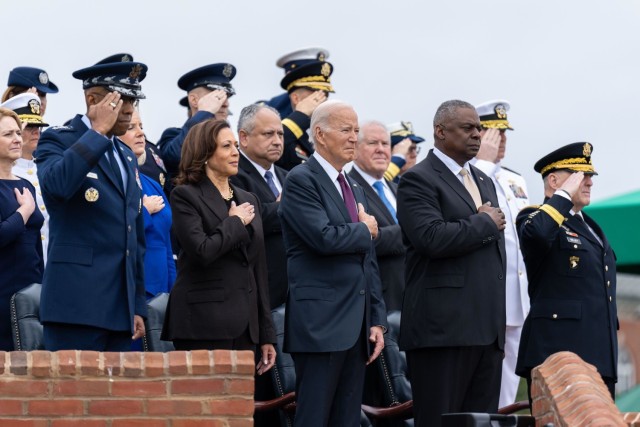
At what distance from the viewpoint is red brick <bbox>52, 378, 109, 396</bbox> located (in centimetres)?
680

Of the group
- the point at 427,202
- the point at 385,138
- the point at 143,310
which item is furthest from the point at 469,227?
the point at 385,138

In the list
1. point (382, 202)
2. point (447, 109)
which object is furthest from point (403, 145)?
point (447, 109)

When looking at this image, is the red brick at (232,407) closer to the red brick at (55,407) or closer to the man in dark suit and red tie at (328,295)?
the red brick at (55,407)

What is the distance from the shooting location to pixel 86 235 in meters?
7.69

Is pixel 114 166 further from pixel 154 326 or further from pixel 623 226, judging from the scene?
pixel 623 226

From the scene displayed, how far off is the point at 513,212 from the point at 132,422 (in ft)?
15.7

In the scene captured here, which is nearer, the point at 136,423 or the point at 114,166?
the point at 136,423

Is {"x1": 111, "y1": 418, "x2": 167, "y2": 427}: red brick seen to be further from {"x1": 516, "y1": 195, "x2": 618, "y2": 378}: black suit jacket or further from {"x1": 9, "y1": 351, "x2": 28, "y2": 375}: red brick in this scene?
{"x1": 516, "y1": 195, "x2": 618, "y2": 378}: black suit jacket

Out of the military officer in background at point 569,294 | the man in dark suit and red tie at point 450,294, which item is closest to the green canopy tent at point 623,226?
the military officer in background at point 569,294

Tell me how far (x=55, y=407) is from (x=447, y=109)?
9.78ft

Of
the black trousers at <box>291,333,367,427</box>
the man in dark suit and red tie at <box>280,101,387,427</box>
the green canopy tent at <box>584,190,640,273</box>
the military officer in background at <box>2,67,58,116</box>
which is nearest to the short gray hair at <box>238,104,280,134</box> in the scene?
the man in dark suit and red tie at <box>280,101,387,427</box>

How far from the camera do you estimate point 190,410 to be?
269 inches

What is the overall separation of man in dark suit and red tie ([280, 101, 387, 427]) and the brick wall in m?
0.97

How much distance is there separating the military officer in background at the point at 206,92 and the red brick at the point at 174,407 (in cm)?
351
